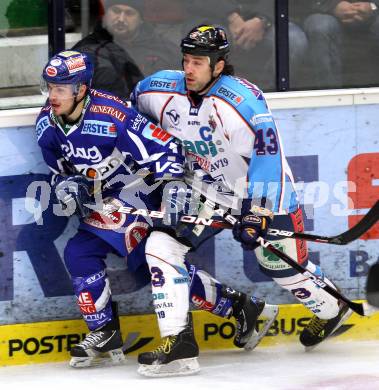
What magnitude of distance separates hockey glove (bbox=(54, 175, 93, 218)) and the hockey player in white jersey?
0.29 meters

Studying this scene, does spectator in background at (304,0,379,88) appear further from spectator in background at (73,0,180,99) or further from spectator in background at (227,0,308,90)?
spectator in background at (73,0,180,99)

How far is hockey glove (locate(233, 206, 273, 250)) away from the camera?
5.08 m

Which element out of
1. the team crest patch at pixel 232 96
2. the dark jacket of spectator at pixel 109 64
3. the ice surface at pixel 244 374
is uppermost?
the dark jacket of spectator at pixel 109 64

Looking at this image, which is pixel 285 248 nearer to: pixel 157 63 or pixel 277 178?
pixel 277 178

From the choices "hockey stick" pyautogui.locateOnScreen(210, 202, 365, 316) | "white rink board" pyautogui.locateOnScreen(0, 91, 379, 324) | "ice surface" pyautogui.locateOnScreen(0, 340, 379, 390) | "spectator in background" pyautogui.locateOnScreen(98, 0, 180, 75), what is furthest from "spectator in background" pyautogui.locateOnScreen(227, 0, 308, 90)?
"ice surface" pyautogui.locateOnScreen(0, 340, 379, 390)

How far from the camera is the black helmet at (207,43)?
515cm

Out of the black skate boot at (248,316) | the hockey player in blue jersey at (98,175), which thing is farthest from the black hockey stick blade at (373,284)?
the hockey player in blue jersey at (98,175)

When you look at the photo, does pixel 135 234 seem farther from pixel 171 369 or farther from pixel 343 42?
pixel 343 42

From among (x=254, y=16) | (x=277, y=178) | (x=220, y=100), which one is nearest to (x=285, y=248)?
(x=277, y=178)

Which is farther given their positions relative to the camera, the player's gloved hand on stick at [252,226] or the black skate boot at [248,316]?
the black skate boot at [248,316]

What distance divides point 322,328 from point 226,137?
0.91m

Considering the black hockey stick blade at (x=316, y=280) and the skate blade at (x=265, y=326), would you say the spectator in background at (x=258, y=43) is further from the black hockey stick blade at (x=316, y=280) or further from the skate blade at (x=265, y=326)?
the skate blade at (x=265, y=326)

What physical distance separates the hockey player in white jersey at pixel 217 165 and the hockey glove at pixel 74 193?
292 mm

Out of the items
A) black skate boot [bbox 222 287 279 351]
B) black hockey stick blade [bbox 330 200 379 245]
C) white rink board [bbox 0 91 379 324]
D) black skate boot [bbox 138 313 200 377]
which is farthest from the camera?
black skate boot [bbox 222 287 279 351]
